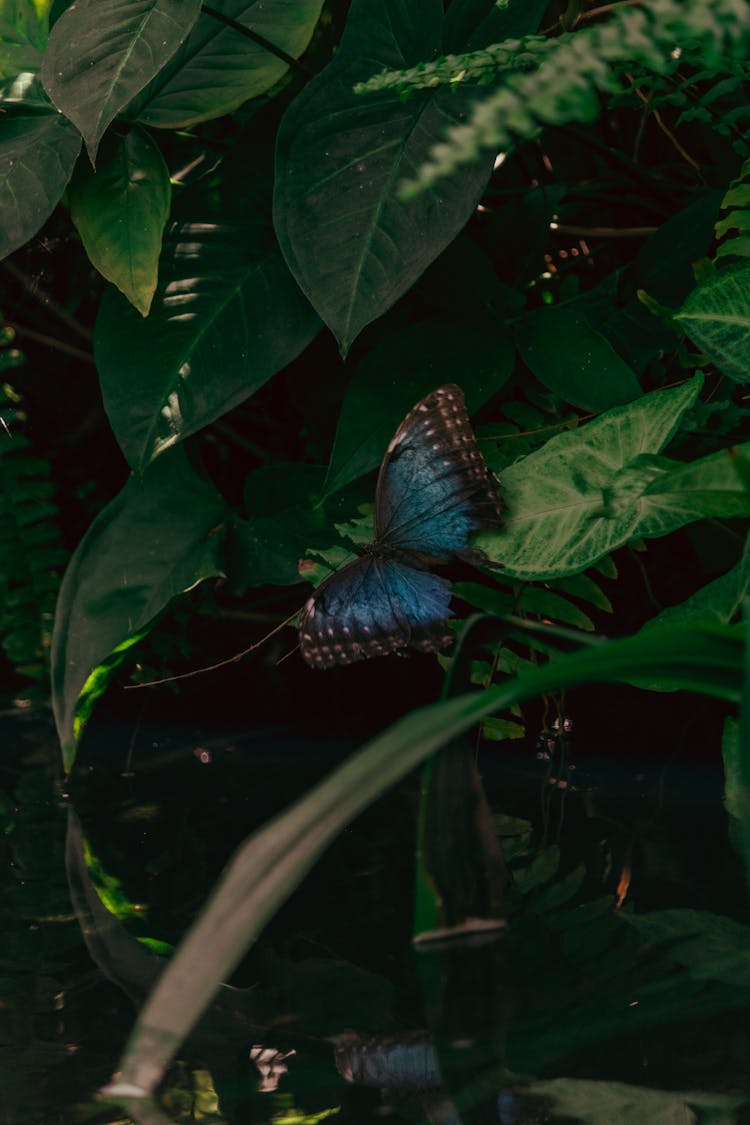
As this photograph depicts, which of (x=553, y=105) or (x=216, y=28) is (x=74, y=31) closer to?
(x=216, y=28)

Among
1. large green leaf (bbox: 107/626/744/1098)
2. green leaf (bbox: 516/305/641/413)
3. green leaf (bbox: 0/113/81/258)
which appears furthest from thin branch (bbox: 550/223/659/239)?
large green leaf (bbox: 107/626/744/1098)

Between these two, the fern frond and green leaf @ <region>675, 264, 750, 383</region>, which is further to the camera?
green leaf @ <region>675, 264, 750, 383</region>

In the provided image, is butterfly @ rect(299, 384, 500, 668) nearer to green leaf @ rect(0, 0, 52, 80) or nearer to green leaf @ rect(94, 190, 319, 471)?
green leaf @ rect(94, 190, 319, 471)

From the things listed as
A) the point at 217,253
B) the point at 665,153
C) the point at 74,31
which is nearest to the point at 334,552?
the point at 217,253

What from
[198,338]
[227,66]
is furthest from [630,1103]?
[227,66]

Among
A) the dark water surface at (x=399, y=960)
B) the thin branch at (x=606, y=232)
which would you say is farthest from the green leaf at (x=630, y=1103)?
the thin branch at (x=606, y=232)

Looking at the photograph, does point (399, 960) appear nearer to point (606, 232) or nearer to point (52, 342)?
point (606, 232)
